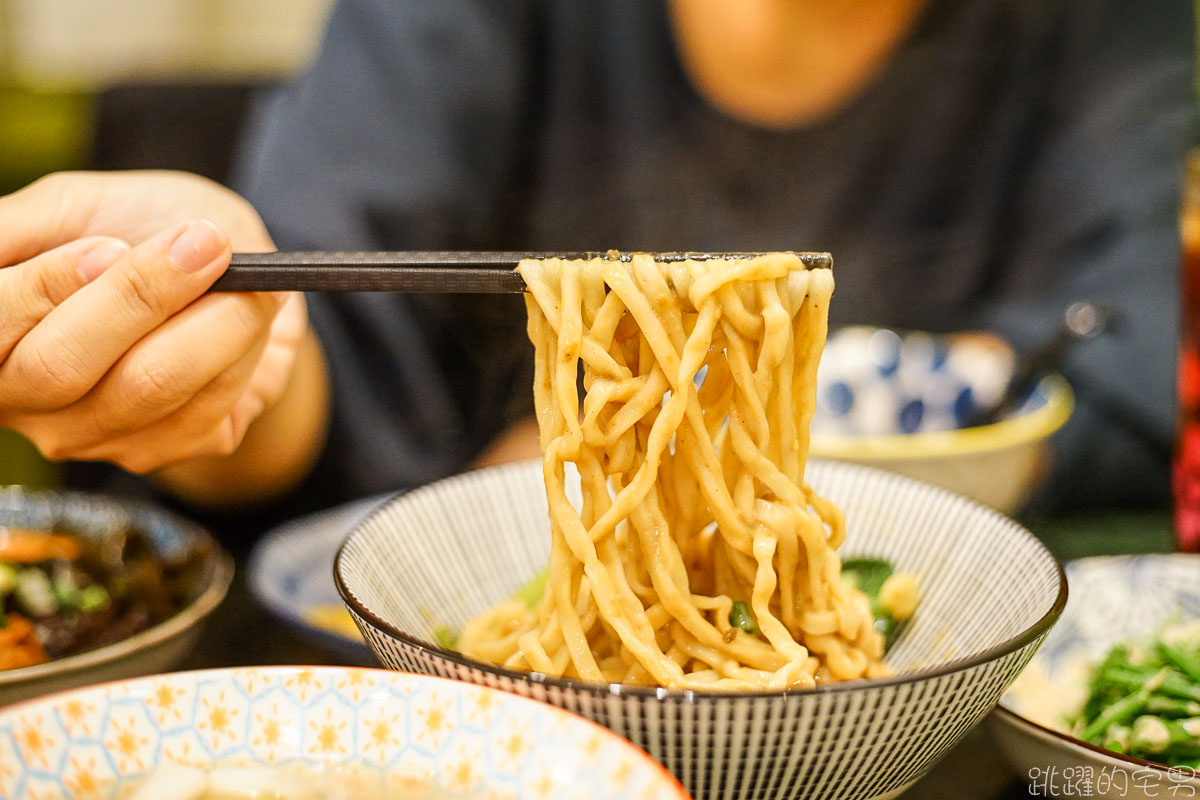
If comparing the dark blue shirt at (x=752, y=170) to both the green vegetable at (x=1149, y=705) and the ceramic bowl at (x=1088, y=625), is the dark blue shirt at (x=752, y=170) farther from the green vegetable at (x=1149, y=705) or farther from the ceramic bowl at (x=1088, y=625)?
the green vegetable at (x=1149, y=705)

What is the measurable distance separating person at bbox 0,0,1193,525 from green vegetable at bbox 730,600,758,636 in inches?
49.7

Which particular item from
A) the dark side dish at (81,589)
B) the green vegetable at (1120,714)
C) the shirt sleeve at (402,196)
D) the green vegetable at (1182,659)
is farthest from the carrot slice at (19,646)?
the green vegetable at (1182,659)

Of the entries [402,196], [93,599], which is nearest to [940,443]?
[93,599]

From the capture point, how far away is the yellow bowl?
1412 millimetres

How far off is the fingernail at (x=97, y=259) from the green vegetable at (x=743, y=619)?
2.28 feet

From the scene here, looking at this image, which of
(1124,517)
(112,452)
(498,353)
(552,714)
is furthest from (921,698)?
(498,353)

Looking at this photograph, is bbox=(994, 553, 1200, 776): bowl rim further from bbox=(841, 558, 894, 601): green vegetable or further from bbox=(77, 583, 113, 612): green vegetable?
bbox=(77, 583, 113, 612): green vegetable

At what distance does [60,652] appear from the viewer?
112cm

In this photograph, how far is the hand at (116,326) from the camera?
87 cm

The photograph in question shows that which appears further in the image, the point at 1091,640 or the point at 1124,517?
the point at 1124,517

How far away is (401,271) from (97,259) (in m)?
0.32

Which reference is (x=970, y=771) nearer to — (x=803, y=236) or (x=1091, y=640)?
(x=1091, y=640)

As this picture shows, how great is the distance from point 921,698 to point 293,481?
1.61 m

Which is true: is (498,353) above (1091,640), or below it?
below
